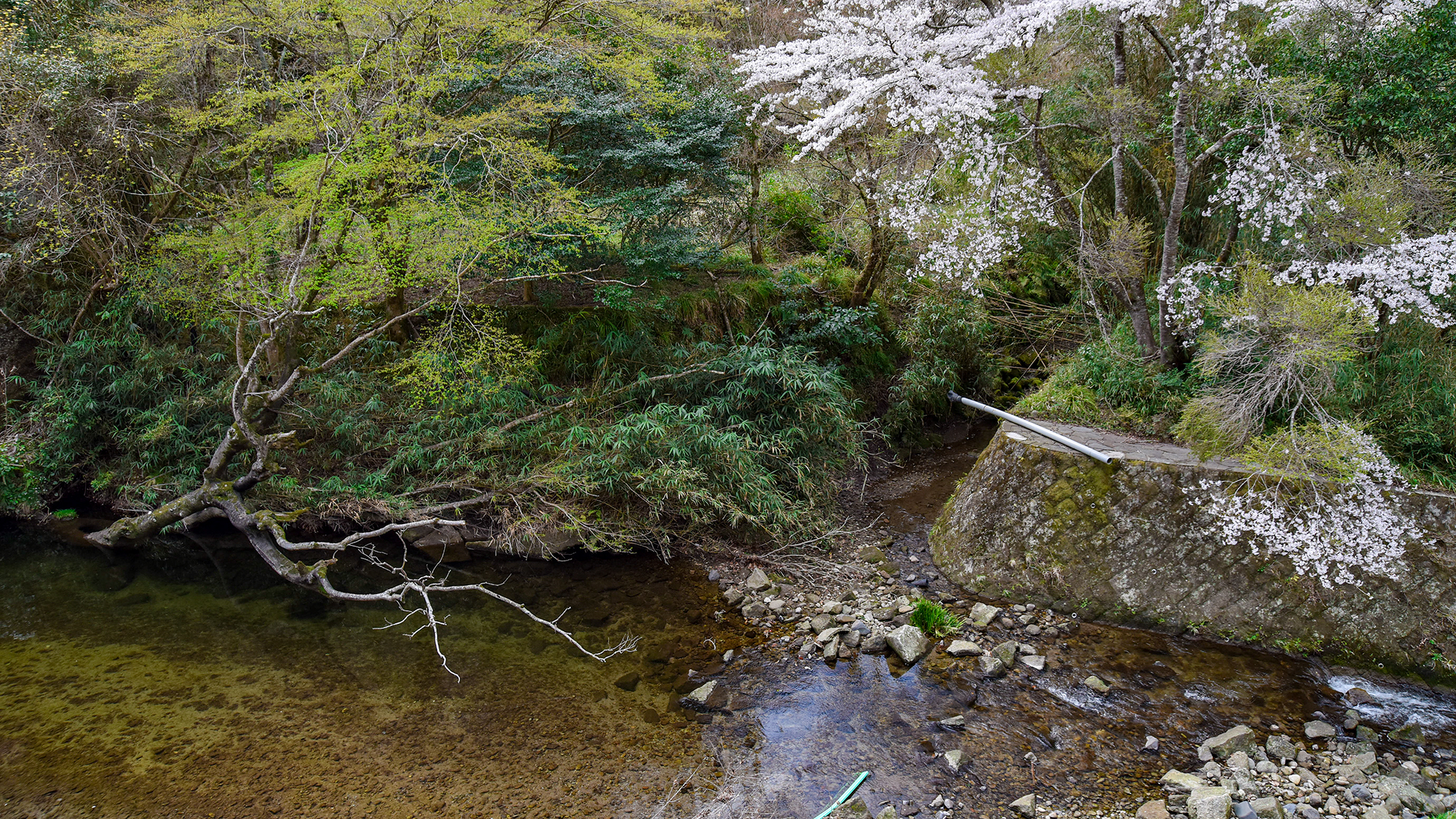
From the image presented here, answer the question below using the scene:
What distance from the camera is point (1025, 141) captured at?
7559 millimetres

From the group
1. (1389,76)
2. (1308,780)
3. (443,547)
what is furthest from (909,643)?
(1389,76)

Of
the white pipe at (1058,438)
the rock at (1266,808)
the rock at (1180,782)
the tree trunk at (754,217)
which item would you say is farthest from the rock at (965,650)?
the tree trunk at (754,217)

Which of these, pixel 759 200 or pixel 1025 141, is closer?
pixel 1025 141

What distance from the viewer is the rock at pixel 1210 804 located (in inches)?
135

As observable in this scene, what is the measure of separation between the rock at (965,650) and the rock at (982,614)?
0.33 meters

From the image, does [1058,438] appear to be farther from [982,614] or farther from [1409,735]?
[1409,735]

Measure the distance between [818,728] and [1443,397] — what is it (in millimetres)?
5021

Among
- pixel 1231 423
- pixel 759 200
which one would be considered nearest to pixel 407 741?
pixel 1231 423

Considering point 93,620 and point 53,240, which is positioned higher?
point 53,240

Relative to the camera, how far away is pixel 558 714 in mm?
4680

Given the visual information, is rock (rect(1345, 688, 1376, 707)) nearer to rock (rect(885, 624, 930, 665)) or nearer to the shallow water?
the shallow water

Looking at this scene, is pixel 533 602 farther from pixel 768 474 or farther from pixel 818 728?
pixel 818 728

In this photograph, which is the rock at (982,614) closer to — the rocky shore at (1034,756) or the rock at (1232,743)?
the rocky shore at (1034,756)

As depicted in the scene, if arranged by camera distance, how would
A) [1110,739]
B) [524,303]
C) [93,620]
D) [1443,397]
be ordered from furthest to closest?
[524,303], [93,620], [1443,397], [1110,739]
